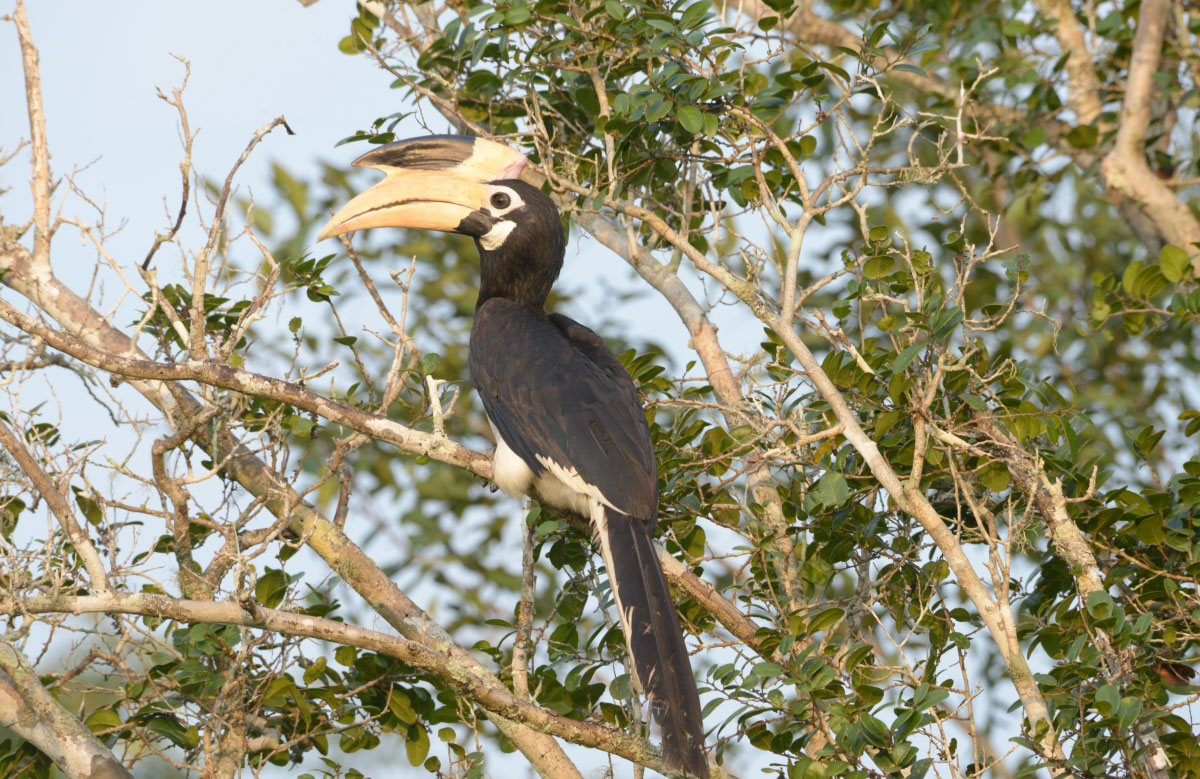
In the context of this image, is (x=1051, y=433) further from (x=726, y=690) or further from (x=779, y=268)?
(x=726, y=690)

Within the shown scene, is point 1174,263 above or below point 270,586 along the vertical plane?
above

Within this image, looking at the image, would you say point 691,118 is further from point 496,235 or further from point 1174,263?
point 1174,263

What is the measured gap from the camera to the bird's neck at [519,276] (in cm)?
454

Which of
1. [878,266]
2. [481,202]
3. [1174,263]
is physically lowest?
[878,266]

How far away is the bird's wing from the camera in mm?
3535

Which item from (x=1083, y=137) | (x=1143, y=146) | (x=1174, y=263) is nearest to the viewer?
(x=1174, y=263)

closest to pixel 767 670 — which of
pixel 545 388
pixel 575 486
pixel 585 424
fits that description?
pixel 575 486

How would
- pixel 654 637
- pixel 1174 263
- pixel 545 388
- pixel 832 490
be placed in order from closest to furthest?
pixel 654 637 → pixel 832 490 → pixel 545 388 → pixel 1174 263

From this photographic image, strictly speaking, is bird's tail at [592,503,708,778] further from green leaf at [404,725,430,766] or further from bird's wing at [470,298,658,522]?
green leaf at [404,725,430,766]

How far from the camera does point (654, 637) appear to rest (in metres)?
3.12

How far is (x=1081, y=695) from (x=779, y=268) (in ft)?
4.76

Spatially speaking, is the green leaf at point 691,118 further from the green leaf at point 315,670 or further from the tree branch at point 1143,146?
A: the tree branch at point 1143,146

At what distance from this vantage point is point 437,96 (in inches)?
185

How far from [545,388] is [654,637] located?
1051 mm
